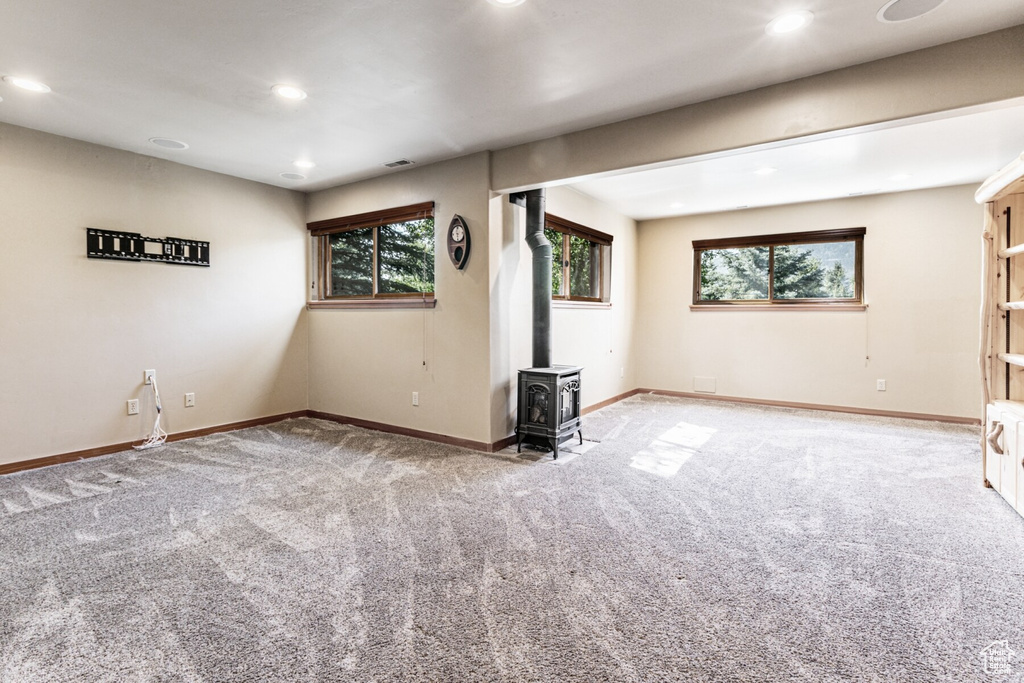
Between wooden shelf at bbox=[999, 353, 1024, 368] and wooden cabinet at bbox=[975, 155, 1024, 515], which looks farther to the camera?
wooden cabinet at bbox=[975, 155, 1024, 515]

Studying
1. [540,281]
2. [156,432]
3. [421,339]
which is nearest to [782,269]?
[540,281]

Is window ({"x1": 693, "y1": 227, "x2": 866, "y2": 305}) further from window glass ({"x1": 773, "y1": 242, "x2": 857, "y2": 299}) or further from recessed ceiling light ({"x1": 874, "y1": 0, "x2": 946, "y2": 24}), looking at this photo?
recessed ceiling light ({"x1": 874, "y1": 0, "x2": 946, "y2": 24})

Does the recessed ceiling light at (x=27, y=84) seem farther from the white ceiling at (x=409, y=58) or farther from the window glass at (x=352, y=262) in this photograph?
the window glass at (x=352, y=262)

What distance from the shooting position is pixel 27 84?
9.25ft

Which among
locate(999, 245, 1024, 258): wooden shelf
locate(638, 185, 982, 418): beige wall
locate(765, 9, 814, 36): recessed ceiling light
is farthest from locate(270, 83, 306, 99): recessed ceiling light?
locate(638, 185, 982, 418): beige wall

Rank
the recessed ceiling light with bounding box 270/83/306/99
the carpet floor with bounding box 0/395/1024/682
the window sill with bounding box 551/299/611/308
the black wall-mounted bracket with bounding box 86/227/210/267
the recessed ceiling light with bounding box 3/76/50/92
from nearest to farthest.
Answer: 1. the carpet floor with bounding box 0/395/1024/682
2. the recessed ceiling light with bounding box 3/76/50/92
3. the recessed ceiling light with bounding box 270/83/306/99
4. the black wall-mounted bracket with bounding box 86/227/210/267
5. the window sill with bounding box 551/299/611/308

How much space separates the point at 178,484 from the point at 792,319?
20.6 feet

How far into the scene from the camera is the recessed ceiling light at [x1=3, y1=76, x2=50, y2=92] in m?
2.76

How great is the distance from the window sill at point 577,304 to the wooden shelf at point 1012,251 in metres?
3.14

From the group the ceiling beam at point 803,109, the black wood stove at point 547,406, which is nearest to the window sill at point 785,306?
the black wood stove at point 547,406

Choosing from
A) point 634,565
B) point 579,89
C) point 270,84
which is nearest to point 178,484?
point 270,84

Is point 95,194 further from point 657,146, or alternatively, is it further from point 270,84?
point 657,146

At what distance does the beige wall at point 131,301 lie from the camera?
3.52 metres

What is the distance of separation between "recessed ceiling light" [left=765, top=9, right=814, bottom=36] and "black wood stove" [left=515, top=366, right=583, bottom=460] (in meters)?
2.50
